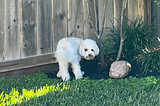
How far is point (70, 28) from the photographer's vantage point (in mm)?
5332

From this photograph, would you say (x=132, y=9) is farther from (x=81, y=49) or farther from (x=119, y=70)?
(x=81, y=49)

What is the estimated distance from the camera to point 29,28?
5.03m

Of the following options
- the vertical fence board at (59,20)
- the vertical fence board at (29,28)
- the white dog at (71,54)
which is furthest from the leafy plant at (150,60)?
the vertical fence board at (29,28)

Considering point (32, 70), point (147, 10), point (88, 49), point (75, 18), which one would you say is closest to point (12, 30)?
point (32, 70)

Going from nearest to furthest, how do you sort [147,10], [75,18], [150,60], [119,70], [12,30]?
[119,70] → [150,60] → [12,30] → [75,18] → [147,10]

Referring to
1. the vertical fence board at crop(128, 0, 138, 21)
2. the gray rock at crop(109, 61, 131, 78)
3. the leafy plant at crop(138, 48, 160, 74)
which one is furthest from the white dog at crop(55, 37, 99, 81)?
the vertical fence board at crop(128, 0, 138, 21)

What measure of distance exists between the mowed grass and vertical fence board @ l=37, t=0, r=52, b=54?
1204mm

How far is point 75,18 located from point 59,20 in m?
0.37

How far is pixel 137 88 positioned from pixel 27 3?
2.85 meters

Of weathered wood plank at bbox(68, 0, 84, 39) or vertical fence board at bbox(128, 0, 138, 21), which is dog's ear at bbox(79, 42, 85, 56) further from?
vertical fence board at bbox(128, 0, 138, 21)

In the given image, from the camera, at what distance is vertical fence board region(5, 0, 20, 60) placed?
16.0 ft

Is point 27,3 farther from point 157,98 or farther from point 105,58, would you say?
point 157,98

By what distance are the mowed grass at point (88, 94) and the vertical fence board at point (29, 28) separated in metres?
1.09

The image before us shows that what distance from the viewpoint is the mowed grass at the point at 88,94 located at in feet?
9.51
